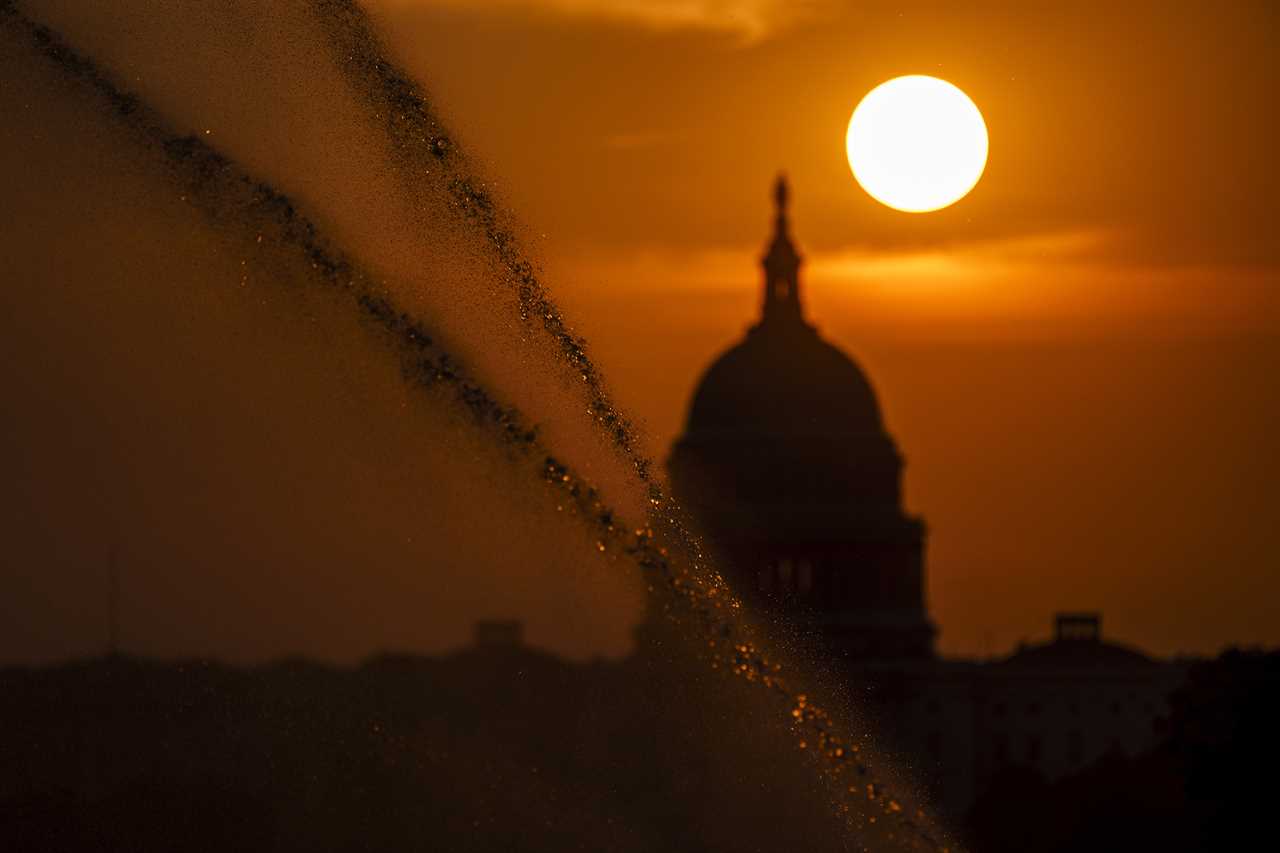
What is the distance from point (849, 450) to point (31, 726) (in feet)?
368

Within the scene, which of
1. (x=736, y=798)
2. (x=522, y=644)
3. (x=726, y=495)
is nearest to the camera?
(x=736, y=798)

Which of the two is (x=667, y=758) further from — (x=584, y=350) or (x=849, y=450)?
(x=849, y=450)

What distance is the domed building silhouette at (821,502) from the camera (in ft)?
628

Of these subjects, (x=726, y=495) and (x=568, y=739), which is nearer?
(x=568, y=739)

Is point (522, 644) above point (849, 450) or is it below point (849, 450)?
below

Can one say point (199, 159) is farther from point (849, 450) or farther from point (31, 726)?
point (849, 450)

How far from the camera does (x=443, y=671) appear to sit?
103 meters

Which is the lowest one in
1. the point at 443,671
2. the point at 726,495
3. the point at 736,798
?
the point at 736,798

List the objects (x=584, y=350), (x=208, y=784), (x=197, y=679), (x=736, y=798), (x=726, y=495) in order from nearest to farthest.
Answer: (x=584, y=350) → (x=736, y=798) → (x=208, y=784) → (x=197, y=679) → (x=726, y=495)

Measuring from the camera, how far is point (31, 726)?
8550 centimetres

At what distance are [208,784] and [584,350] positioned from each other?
28.3m

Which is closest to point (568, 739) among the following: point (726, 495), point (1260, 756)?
point (1260, 756)

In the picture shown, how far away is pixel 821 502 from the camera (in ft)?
641

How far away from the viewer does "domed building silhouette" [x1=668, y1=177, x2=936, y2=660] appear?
7539 inches
